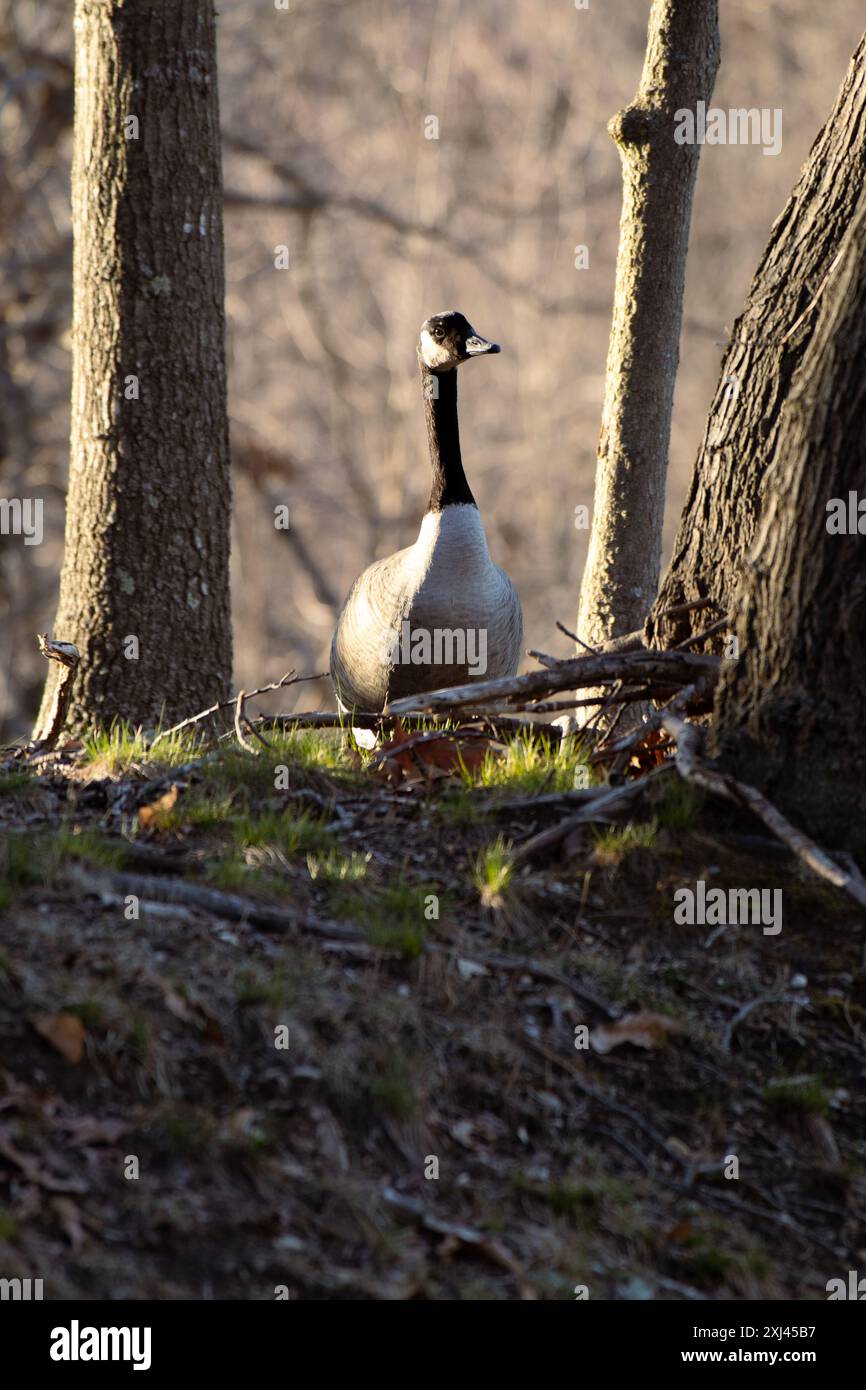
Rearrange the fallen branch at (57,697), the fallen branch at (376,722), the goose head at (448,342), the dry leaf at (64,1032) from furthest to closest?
the goose head at (448,342) → the fallen branch at (57,697) → the fallen branch at (376,722) → the dry leaf at (64,1032)

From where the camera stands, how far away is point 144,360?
6.17 m

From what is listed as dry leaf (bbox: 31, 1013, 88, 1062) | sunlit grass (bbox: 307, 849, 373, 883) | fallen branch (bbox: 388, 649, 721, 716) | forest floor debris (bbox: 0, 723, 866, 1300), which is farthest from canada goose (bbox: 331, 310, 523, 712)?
dry leaf (bbox: 31, 1013, 88, 1062)

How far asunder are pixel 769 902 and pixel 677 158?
3717 mm

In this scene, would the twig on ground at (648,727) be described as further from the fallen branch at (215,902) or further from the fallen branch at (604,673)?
the fallen branch at (215,902)

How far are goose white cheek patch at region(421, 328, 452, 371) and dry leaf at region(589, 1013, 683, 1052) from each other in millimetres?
4187

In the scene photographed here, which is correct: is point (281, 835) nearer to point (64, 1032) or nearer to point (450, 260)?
point (64, 1032)

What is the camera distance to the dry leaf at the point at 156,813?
4.30 m

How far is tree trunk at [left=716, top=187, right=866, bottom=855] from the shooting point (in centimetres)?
394

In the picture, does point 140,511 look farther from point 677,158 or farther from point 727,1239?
point 727,1239

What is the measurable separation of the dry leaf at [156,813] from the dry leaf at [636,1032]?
1483mm

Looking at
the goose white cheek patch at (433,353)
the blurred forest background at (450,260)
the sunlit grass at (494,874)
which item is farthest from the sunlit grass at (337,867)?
the blurred forest background at (450,260)

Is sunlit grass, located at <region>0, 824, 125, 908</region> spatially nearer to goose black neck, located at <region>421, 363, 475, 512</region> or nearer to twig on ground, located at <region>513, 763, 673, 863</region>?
twig on ground, located at <region>513, 763, 673, 863</region>

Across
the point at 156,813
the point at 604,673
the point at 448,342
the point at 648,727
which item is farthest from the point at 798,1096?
the point at 448,342

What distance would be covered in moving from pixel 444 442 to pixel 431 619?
1363mm
